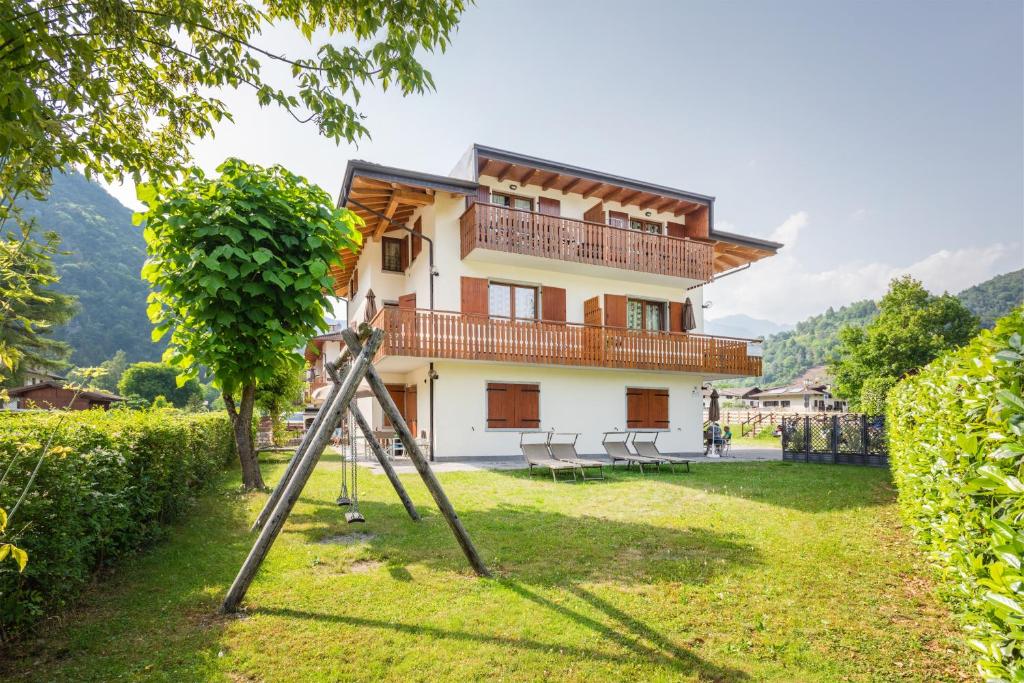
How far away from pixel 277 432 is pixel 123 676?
707 inches

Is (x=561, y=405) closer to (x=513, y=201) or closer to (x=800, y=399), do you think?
(x=513, y=201)

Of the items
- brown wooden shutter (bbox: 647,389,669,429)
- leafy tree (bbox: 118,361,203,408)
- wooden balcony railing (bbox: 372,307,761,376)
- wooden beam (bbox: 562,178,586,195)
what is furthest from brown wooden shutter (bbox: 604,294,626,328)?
leafy tree (bbox: 118,361,203,408)

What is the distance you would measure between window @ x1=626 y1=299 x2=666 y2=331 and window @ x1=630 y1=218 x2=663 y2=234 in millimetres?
2769

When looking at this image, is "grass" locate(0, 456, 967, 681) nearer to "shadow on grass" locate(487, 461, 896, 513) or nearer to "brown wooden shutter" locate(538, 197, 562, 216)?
"shadow on grass" locate(487, 461, 896, 513)

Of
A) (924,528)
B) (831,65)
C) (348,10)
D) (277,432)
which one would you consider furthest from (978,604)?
(277,432)

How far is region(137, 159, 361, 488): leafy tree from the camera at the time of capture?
7703 mm

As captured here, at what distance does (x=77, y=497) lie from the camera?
4.01m

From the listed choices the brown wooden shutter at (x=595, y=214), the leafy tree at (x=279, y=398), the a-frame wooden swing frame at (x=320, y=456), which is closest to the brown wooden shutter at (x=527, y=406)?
the brown wooden shutter at (x=595, y=214)

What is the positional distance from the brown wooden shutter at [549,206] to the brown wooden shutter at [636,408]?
6572mm

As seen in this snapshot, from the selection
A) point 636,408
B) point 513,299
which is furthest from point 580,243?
point 636,408

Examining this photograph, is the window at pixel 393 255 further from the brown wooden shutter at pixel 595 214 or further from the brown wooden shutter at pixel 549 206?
the brown wooden shutter at pixel 595 214

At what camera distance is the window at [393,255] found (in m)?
20.1

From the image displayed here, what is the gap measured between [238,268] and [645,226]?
51.5 ft

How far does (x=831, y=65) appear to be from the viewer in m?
13.6
